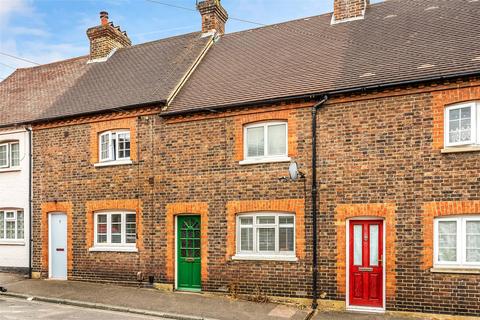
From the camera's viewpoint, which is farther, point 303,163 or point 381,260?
point 303,163

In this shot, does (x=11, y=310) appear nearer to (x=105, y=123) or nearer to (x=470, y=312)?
(x=105, y=123)

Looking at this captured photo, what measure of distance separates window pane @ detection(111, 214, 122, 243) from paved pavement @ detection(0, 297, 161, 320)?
2.89 meters

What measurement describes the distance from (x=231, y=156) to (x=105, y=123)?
4.89m

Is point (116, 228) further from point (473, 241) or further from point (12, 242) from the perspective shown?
point (473, 241)

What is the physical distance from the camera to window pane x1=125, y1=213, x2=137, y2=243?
1360 cm

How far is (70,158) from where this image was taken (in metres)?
14.7

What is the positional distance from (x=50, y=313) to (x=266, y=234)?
5.93 m

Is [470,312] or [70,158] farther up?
[70,158]

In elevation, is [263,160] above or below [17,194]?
above

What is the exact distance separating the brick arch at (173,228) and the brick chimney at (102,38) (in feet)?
30.3

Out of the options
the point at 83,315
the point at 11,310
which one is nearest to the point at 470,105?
the point at 83,315

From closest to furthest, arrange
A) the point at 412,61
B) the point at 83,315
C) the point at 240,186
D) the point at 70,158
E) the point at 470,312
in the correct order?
the point at 470,312 < the point at 83,315 < the point at 412,61 < the point at 240,186 < the point at 70,158

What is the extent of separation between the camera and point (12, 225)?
15.8m

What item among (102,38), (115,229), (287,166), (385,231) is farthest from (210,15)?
→ (385,231)
